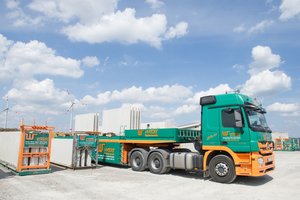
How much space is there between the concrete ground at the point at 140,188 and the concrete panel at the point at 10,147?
147 cm

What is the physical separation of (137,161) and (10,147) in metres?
6.90

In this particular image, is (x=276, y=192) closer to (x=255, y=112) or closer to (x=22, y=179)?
(x=255, y=112)

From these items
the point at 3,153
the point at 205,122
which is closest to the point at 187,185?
the point at 205,122

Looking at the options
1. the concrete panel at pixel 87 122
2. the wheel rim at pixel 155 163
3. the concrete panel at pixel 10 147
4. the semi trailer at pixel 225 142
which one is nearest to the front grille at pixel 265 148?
the semi trailer at pixel 225 142

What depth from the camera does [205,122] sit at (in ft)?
30.3

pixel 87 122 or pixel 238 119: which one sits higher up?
pixel 87 122

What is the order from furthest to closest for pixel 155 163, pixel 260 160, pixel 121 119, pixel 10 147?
pixel 121 119 → pixel 10 147 → pixel 155 163 → pixel 260 160

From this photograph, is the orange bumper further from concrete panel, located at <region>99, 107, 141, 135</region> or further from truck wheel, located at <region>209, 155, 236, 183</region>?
concrete panel, located at <region>99, 107, 141, 135</region>

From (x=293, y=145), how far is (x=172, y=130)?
25433 millimetres

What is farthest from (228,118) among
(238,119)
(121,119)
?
(121,119)

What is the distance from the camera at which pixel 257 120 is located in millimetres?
8703

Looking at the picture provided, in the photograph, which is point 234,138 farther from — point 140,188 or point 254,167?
point 140,188

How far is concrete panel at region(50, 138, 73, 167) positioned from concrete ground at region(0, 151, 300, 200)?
2.24 metres

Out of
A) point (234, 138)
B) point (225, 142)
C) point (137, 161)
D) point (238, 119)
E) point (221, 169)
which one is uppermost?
point (238, 119)
